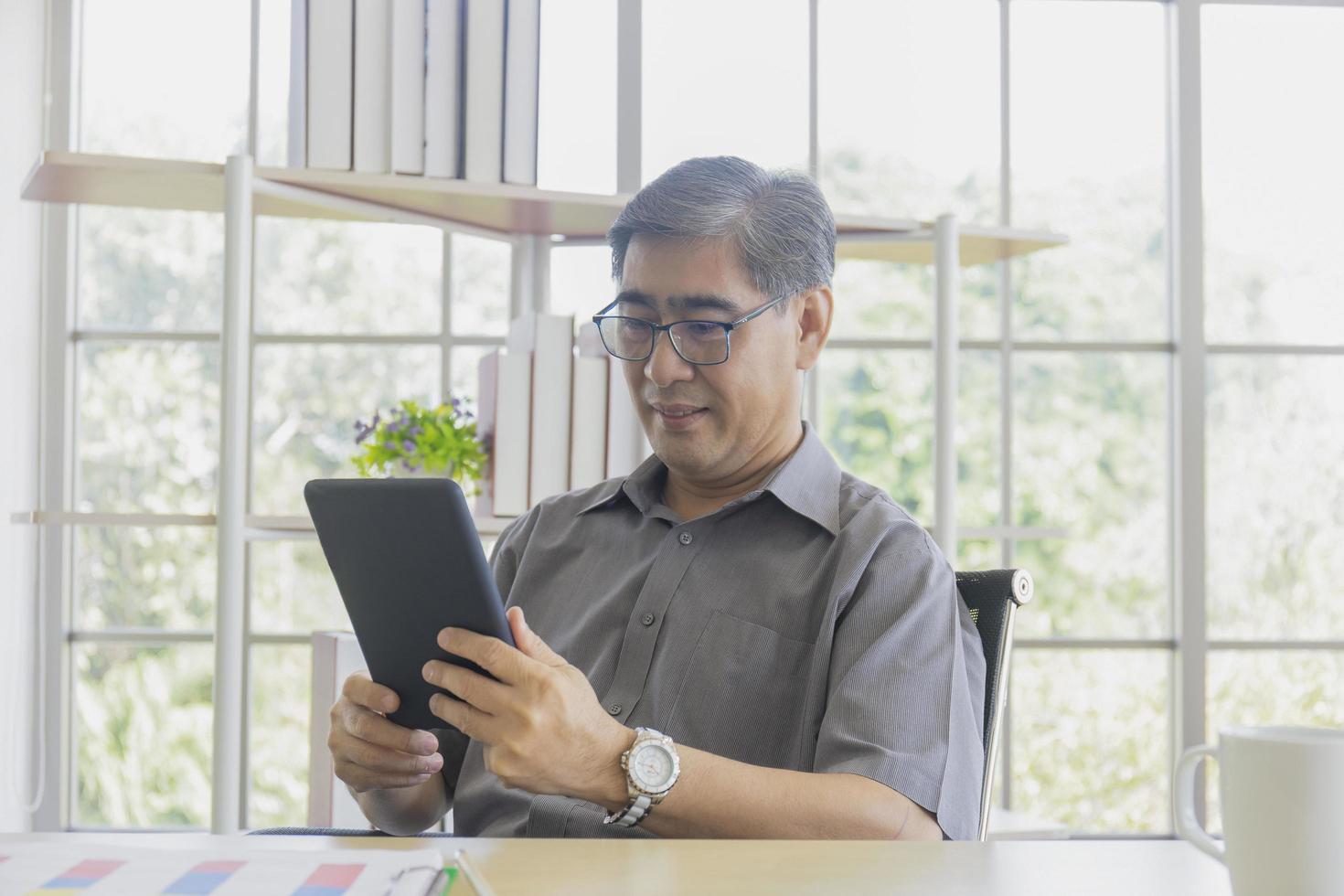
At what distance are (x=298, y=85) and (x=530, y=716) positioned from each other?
1456 mm

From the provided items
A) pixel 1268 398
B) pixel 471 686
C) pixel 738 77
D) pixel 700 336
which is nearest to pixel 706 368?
pixel 700 336

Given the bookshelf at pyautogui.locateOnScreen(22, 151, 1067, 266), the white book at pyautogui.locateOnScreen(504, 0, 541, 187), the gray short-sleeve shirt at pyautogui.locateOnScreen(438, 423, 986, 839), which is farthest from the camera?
the white book at pyautogui.locateOnScreen(504, 0, 541, 187)

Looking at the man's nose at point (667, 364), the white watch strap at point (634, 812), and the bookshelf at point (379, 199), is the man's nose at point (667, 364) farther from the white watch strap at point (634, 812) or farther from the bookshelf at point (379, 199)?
the bookshelf at point (379, 199)

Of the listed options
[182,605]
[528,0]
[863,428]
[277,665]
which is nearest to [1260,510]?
[863,428]

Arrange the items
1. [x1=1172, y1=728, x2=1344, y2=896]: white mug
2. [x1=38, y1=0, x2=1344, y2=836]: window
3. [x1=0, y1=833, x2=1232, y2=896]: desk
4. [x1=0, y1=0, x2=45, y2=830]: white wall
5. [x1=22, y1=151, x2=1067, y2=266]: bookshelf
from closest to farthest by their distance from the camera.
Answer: [x1=1172, y1=728, x2=1344, y2=896]: white mug, [x1=0, y1=833, x2=1232, y2=896]: desk, [x1=22, y1=151, x2=1067, y2=266]: bookshelf, [x1=0, y1=0, x2=45, y2=830]: white wall, [x1=38, y1=0, x2=1344, y2=836]: window

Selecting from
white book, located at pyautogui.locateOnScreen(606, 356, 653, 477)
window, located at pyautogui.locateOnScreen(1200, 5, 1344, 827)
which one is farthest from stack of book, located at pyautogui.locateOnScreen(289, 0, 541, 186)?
window, located at pyautogui.locateOnScreen(1200, 5, 1344, 827)

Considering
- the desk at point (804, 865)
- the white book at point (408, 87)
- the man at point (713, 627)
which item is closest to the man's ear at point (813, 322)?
the man at point (713, 627)

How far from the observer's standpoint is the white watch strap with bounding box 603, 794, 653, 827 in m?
1.05

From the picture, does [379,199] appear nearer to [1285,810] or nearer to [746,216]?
[746,216]

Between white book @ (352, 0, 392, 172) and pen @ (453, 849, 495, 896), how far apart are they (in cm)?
153

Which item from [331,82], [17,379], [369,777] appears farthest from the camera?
[17,379]

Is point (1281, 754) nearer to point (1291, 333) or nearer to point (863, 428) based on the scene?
point (863, 428)

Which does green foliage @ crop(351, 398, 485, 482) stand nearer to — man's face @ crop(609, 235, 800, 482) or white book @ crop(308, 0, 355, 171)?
white book @ crop(308, 0, 355, 171)

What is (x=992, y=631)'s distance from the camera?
135 centimetres
